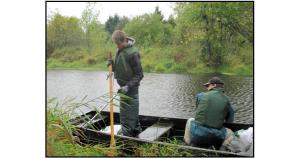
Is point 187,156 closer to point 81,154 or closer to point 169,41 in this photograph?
point 81,154

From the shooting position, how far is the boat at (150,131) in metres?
4.22

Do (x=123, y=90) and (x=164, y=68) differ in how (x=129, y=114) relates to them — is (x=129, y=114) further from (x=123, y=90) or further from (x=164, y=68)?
(x=164, y=68)

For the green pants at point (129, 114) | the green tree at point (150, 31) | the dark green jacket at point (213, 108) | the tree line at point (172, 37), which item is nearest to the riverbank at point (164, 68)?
the tree line at point (172, 37)

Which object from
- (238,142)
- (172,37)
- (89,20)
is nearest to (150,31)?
(172,37)

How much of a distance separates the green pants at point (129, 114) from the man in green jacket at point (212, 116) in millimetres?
644

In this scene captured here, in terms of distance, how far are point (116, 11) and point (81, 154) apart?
1400 millimetres

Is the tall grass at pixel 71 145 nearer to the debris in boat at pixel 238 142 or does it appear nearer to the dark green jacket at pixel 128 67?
the dark green jacket at pixel 128 67

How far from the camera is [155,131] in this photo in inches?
194

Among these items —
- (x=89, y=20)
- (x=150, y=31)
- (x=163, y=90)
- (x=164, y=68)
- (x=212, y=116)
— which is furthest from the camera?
(x=163, y=90)

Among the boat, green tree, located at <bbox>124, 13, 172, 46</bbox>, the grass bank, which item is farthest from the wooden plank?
green tree, located at <bbox>124, 13, 172, 46</bbox>

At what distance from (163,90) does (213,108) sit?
1514mm
